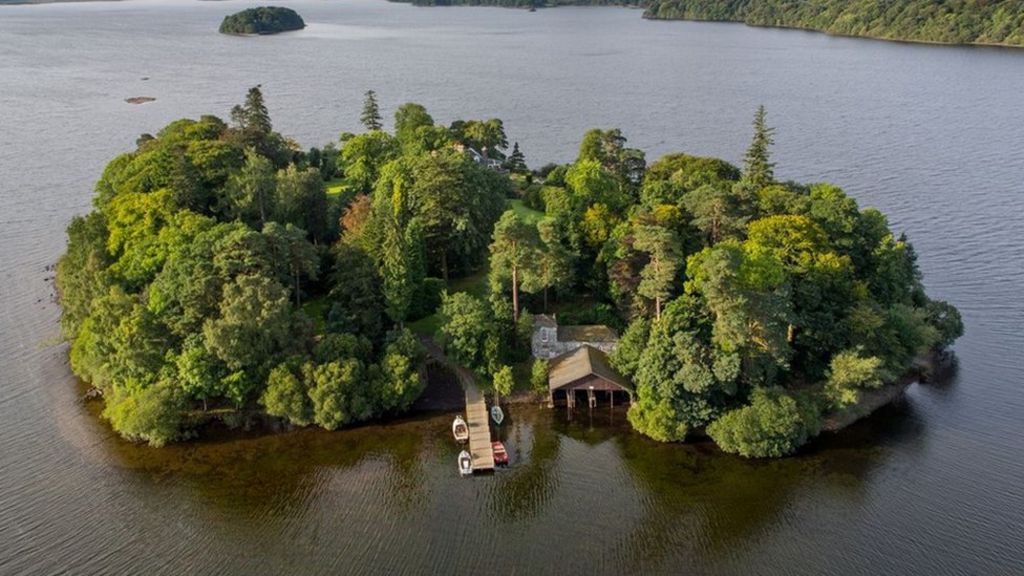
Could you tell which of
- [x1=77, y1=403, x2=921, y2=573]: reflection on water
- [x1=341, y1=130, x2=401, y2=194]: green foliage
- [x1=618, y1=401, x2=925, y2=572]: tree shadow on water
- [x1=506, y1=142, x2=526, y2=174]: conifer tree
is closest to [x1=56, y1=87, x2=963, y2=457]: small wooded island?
[x1=618, y1=401, x2=925, y2=572]: tree shadow on water

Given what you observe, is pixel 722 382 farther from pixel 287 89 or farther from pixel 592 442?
pixel 287 89

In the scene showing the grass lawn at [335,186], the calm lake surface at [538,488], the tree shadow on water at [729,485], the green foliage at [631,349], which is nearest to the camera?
the calm lake surface at [538,488]

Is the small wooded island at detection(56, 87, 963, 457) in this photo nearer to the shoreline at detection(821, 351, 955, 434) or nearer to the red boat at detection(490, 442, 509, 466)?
the shoreline at detection(821, 351, 955, 434)

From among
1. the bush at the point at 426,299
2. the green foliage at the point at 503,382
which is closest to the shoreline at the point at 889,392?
the green foliage at the point at 503,382

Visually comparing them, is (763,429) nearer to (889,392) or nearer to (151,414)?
(889,392)

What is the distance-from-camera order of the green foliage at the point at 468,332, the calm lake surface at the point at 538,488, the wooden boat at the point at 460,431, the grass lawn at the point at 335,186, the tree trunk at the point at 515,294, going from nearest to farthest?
the calm lake surface at the point at 538,488, the wooden boat at the point at 460,431, the green foliage at the point at 468,332, the tree trunk at the point at 515,294, the grass lawn at the point at 335,186

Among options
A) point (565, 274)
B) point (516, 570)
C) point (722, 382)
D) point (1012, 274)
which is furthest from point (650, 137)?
point (516, 570)

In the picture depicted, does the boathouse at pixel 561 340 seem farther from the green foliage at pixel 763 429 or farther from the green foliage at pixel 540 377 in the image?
the green foliage at pixel 763 429

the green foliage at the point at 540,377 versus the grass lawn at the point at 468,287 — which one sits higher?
the grass lawn at the point at 468,287
